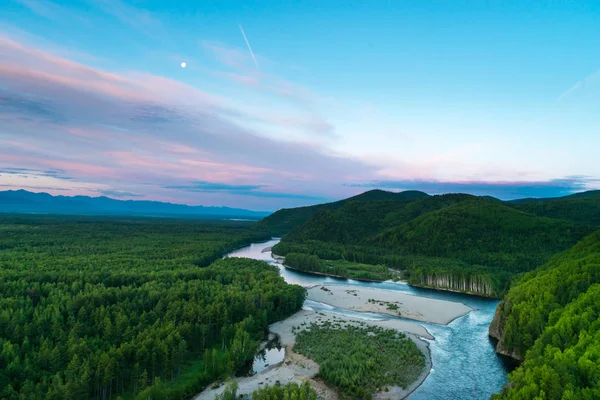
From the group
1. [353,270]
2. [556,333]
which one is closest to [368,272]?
[353,270]

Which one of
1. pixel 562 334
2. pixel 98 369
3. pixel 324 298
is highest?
pixel 562 334

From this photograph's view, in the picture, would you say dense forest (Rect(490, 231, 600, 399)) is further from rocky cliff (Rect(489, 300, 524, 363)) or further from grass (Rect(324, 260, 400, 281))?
grass (Rect(324, 260, 400, 281))

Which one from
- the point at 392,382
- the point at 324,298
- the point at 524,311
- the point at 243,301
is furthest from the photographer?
the point at 324,298

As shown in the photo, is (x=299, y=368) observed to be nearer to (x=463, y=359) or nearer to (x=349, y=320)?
(x=349, y=320)

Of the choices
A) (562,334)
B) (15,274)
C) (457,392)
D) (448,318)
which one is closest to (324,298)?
(448,318)

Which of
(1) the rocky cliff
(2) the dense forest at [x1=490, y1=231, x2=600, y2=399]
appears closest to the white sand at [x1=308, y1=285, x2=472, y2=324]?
(1) the rocky cliff

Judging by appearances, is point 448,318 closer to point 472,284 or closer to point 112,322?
point 472,284

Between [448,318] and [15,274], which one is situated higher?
[15,274]
